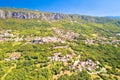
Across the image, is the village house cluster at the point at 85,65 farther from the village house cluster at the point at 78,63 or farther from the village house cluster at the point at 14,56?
the village house cluster at the point at 14,56

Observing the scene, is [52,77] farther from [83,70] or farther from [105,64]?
[105,64]

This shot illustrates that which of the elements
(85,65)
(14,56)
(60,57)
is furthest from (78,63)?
(14,56)

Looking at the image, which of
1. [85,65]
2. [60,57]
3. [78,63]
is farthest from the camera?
[60,57]

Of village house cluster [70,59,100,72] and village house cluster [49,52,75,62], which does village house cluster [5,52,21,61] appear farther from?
village house cluster [70,59,100,72]

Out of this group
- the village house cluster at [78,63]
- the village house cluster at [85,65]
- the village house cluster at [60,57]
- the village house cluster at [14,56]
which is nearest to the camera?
the village house cluster at [85,65]

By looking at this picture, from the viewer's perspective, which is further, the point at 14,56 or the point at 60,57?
the point at 14,56

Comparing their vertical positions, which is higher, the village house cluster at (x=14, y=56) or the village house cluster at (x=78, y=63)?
the village house cluster at (x=14, y=56)

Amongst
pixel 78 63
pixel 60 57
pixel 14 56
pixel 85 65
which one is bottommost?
pixel 85 65

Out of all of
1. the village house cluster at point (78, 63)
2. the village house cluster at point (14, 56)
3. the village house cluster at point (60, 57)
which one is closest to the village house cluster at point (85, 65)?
the village house cluster at point (78, 63)

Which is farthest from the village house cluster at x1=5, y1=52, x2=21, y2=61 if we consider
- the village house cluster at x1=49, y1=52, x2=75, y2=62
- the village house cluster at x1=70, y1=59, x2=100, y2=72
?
the village house cluster at x1=70, y1=59, x2=100, y2=72

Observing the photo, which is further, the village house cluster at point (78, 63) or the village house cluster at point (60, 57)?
the village house cluster at point (60, 57)

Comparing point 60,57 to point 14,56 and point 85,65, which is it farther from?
point 14,56
